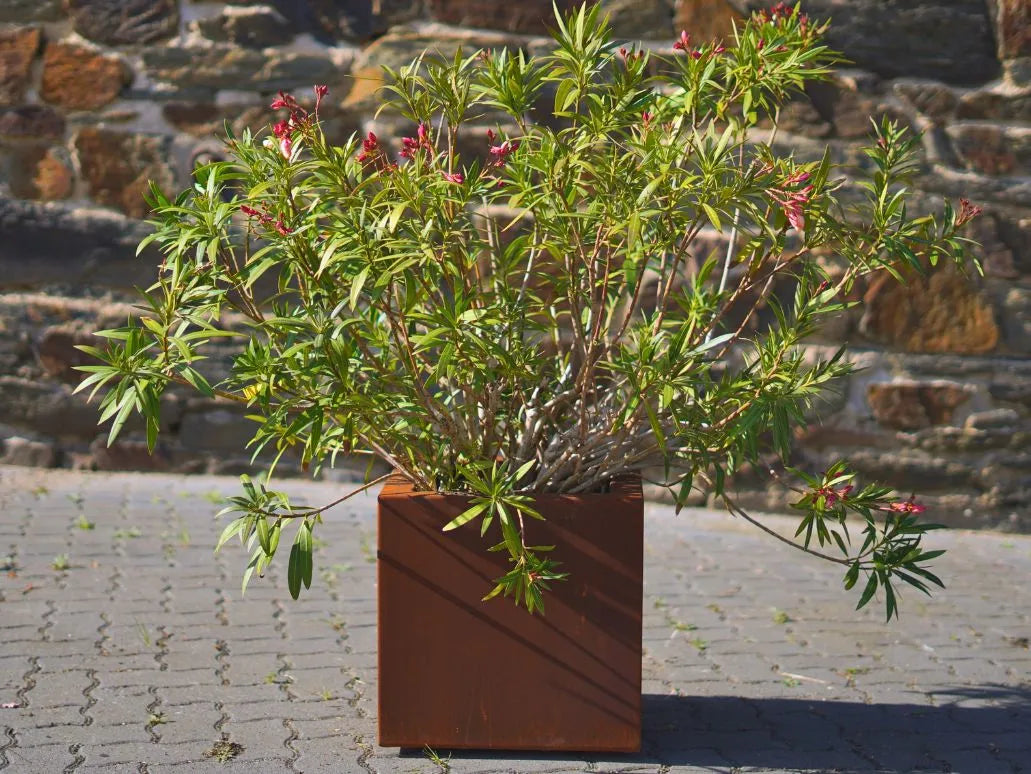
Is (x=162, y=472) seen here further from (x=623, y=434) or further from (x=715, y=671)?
(x=623, y=434)

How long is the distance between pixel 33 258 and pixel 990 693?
380 centimetres

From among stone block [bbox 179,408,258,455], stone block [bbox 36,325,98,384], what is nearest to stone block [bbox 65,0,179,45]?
stone block [bbox 36,325,98,384]

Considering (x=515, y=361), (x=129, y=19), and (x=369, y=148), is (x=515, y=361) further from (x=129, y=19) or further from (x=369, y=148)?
(x=129, y=19)

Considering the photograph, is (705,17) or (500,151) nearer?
(500,151)

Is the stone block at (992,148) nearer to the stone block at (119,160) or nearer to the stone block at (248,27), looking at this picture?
the stone block at (248,27)

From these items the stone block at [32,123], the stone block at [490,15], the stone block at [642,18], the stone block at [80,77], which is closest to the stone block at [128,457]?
the stone block at [32,123]

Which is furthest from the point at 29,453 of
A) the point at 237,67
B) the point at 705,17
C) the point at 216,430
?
the point at 705,17

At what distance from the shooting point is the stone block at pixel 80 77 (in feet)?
16.8

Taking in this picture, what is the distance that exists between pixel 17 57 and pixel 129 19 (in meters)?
0.47

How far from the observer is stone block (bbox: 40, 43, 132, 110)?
5.13 meters

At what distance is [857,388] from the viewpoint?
→ 4.96m

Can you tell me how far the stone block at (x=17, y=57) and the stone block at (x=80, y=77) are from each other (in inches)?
2.4

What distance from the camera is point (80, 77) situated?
5137mm

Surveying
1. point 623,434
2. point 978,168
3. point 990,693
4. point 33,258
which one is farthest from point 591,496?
point 33,258
